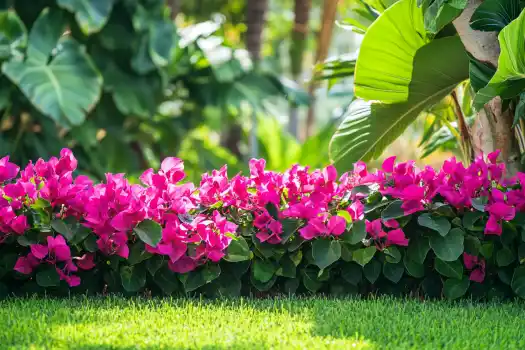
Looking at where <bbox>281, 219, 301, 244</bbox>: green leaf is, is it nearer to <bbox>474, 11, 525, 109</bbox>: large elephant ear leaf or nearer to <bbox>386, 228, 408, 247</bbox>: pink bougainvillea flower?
<bbox>386, 228, 408, 247</bbox>: pink bougainvillea flower

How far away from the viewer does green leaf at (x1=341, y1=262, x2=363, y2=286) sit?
3.90 meters

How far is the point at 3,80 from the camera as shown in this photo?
928 cm

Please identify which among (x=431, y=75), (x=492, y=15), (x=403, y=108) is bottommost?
(x=403, y=108)

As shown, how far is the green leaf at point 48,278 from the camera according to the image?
148 inches

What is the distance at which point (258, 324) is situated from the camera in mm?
3223

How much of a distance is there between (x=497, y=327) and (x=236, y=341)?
108cm

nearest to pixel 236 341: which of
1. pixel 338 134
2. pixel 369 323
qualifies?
pixel 369 323

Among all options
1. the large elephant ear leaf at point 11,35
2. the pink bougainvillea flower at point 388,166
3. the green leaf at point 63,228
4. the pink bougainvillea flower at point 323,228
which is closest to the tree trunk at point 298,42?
the large elephant ear leaf at point 11,35

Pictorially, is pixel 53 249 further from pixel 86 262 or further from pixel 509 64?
pixel 509 64

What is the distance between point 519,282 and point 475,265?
0.21 m

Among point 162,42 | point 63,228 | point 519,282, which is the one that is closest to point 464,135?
point 519,282

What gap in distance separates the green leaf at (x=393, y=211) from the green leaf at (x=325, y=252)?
258mm

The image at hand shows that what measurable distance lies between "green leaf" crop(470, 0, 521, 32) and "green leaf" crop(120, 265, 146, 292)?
6.76 ft

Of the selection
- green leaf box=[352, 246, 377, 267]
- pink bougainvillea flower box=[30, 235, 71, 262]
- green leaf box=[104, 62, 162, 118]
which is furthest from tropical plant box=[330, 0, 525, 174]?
green leaf box=[104, 62, 162, 118]
